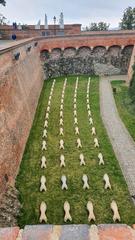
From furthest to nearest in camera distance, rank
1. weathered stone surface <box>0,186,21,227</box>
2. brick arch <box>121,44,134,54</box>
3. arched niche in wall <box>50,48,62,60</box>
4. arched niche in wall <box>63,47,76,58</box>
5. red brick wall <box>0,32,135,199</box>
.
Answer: arched niche in wall <box>63,47,76,58</box>, brick arch <box>121,44,134,54</box>, arched niche in wall <box>50,48,62,60</box>, red brick wall <box>0,32,135,199</box>, weathered stone surface <box>0,186,21,227</box>

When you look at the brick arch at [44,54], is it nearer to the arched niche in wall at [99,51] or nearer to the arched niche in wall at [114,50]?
the arched niche in wall at [99,51]

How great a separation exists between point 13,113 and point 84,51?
81.9 ft

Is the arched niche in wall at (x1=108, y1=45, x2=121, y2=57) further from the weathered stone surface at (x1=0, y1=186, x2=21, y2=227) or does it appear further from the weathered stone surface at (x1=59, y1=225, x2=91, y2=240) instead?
the weathered stone surface at (x1=59, y1=225, x2=91, y2=240)

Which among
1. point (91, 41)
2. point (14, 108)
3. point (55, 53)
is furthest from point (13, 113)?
point (91, 41)

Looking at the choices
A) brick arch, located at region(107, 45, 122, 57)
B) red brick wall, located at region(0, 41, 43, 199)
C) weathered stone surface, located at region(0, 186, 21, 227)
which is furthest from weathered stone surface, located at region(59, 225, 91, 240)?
brick arch, located at region(107, 45, 122, 57)

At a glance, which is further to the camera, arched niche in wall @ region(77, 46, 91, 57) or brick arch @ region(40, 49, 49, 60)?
arched niche in wall @ region(77, 46, 91, 57)

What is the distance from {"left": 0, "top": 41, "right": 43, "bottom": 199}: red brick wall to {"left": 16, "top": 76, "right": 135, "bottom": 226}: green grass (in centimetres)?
87

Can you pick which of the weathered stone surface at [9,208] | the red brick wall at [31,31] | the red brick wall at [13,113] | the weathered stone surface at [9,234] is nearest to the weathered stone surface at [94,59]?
the red brick wall at [31,31]

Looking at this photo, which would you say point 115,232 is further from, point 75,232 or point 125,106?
point 125,106

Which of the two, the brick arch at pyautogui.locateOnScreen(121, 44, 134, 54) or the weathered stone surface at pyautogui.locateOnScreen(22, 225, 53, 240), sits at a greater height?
the weathered stone surface at pyautogui.locateOnScreen(22, 225, 53, 240)

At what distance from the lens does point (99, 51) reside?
1631 inches

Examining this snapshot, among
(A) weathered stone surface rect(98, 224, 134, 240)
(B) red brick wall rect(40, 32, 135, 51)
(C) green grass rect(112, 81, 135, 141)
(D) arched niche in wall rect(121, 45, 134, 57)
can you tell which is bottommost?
(C) green grass rect(112, 81, 135, 141)

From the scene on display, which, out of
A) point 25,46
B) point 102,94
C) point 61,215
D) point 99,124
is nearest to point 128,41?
point 102,94

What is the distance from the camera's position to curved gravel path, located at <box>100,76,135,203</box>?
17719 mm
